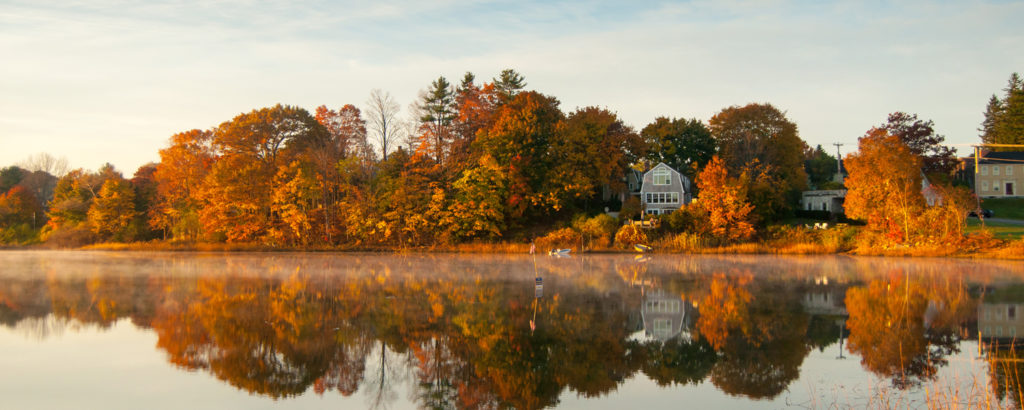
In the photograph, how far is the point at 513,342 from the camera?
14.4 meters

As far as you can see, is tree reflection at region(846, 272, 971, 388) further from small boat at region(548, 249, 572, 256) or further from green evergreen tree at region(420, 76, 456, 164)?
green evergreen tree at region(420, 76, 456, 164)

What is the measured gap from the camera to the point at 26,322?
17.7 m

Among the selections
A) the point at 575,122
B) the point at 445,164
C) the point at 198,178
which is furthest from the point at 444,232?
the point at 198,178

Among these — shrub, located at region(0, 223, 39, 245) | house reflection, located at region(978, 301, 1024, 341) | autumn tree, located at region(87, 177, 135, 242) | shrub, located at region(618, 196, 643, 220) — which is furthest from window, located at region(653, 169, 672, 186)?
shrub, located at region(0, 223, 39, 245)

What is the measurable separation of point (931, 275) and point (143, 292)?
31.0 m

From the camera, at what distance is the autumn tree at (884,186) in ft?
136

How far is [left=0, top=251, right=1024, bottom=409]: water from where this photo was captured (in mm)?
10844

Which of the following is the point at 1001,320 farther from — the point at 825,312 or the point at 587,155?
the point at 587,155

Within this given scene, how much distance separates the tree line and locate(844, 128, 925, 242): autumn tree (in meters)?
0.38

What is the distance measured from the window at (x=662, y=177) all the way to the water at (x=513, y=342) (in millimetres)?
34239

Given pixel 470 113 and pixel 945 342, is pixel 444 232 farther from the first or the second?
pixel 945 342

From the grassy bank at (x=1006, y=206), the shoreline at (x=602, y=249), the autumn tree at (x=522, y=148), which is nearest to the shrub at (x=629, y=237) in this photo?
the shoreline at (x=602, y=249)

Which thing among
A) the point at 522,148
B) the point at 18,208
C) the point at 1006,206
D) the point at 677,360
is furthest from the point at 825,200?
the point at 18,208

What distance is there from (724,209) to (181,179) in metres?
46.8
